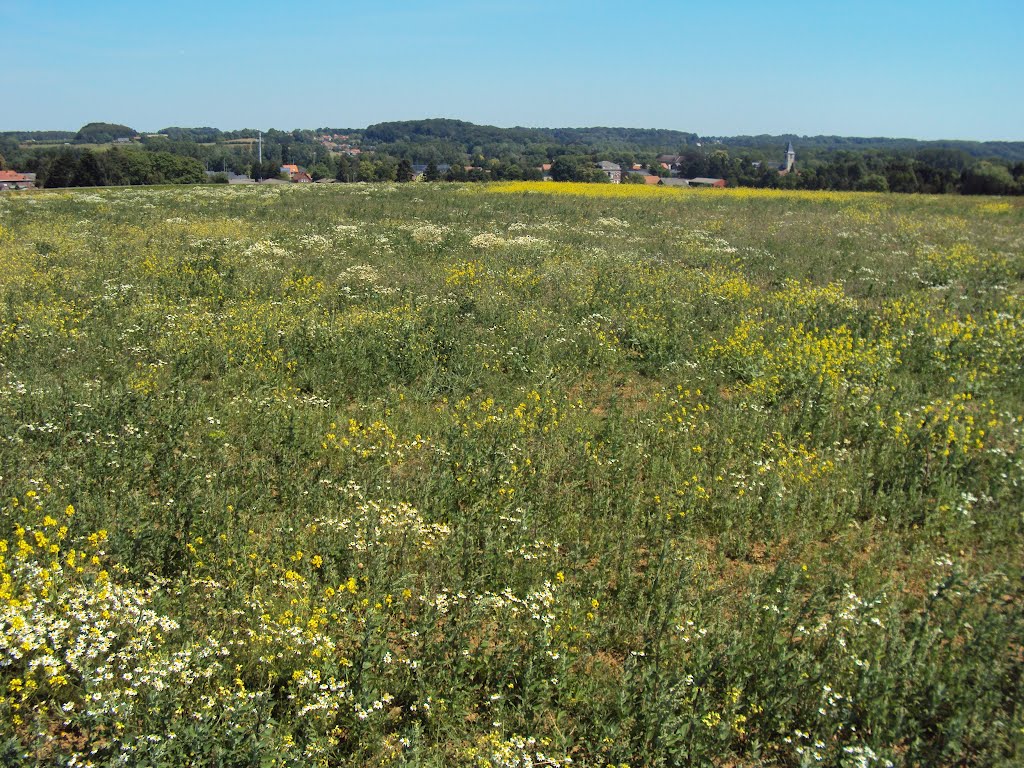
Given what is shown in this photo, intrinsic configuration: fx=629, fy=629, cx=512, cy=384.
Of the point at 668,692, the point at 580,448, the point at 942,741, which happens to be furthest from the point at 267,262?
the point at 942,741

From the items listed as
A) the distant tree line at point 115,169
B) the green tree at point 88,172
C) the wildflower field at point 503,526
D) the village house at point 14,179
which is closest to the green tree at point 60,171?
the distant tree line at point 115,169

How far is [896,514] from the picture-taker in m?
6.29

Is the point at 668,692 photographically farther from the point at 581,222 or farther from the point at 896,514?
the point at 581,222

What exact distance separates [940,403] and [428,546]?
7343 millimetres

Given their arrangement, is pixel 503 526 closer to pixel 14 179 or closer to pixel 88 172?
pixel 88 172

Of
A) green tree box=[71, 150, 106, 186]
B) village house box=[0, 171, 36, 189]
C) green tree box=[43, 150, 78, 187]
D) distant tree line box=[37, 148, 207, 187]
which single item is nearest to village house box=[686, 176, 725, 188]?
distant tree line box=[37, 148, 207, 187]

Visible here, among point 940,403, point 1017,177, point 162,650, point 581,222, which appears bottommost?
point 162,650

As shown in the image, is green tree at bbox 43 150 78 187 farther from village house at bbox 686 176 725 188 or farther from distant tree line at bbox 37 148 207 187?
village house at bbox 686 176 725 188

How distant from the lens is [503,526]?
5.88 metres

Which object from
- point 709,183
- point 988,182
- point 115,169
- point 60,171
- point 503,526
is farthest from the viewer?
point 709,183

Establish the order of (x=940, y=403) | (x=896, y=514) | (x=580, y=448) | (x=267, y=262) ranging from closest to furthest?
(x=896, y=514), (x=580, y=448), (x=940, y=403), (x=267, y=262)

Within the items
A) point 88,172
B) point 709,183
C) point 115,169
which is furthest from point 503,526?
point 115,169

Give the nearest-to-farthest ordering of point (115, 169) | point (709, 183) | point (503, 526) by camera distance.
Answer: point (503, 526) < point (115, 169) < point (709, 183)

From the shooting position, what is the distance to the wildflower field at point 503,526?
3.88 m
